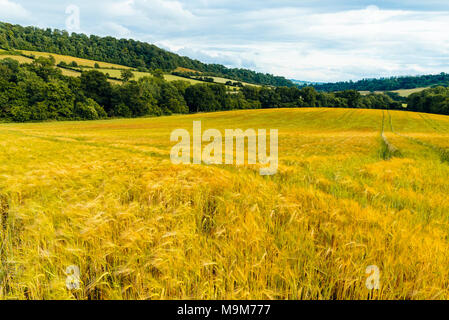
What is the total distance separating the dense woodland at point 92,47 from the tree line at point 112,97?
46559 millimetres

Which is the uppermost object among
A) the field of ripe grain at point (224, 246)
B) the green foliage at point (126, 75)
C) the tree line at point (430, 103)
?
the green foliage at point (126, 75)

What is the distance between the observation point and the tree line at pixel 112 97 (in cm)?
7000

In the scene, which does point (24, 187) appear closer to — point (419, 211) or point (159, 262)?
point (159, 262)

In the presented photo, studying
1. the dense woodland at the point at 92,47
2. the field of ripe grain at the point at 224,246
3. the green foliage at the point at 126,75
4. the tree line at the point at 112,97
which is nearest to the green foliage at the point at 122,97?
the tree line at the point at 112,97

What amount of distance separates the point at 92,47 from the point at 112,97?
95955mm

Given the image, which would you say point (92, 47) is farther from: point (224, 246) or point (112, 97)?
point (224, 246)

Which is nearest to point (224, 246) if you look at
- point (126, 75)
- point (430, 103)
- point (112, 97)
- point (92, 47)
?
point (112, 97)

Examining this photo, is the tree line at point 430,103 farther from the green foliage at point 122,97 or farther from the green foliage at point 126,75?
the green foliage at point 126,75

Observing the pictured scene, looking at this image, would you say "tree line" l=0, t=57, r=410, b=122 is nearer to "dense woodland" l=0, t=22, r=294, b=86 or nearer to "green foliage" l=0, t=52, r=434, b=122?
"green foliage" l=0, t=52, r=434, b=122

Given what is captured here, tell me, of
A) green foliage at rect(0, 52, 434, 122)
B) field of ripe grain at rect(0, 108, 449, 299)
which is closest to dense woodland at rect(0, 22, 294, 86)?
green foliage at rect(0, 52, 434, 122)

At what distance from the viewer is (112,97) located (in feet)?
292

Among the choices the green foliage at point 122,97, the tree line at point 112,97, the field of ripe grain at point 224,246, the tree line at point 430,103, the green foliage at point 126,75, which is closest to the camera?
the field of ripe grain at point 224,246

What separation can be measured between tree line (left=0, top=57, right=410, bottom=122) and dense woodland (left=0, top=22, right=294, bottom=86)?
4656 centimetres
